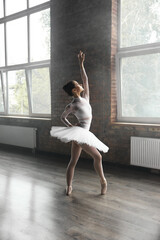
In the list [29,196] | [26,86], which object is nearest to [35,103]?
[26,86]

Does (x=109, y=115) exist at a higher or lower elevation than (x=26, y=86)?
lower

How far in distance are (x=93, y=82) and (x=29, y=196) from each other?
2.62 metres

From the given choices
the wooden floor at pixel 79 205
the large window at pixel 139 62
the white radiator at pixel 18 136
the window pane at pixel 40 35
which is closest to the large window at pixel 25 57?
the window pane at pixel 40 35

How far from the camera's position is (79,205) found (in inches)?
127

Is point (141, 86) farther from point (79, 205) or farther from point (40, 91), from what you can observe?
point (40, 91)

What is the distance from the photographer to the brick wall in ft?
16.3

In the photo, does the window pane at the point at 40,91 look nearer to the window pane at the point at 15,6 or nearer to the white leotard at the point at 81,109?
the window pane at the point at 15,6

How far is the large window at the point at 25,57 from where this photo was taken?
6.41 m

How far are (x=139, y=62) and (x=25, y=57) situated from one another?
326 centimetres

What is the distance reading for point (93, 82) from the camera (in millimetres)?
5285

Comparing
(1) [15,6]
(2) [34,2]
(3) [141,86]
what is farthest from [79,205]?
(1) [15,6]

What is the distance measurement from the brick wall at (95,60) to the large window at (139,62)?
166mm

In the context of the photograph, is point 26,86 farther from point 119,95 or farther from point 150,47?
point 150,47

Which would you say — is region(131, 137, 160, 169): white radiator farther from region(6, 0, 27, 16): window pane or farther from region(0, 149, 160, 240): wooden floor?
region(6, 0, 27, 16): window pane
